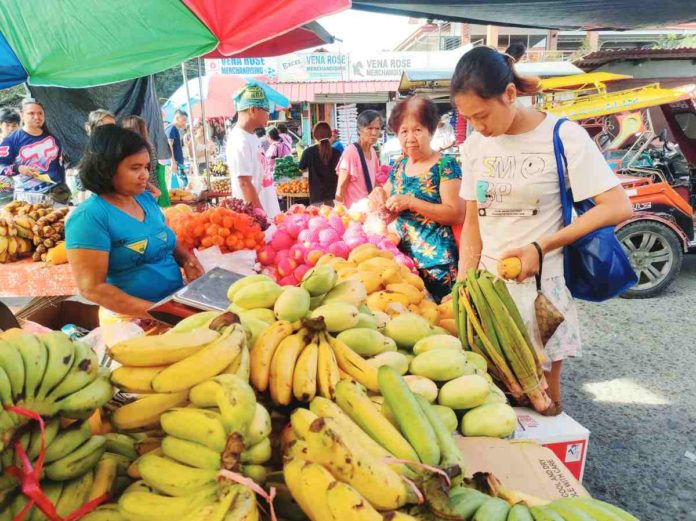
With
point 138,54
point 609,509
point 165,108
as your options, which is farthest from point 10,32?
point 165,108

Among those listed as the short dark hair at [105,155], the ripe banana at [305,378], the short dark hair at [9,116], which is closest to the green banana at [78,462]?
the ripe banana at [305,378]

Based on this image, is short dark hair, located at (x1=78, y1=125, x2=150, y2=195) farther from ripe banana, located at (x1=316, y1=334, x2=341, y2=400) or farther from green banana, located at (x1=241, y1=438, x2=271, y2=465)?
green banana, located at (x1=241, y1=438, x2=271, y2=465)

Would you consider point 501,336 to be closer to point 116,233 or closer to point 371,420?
point 371,420

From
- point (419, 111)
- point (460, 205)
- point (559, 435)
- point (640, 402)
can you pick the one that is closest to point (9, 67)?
point (419, 111)

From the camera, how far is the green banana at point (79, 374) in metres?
0.99

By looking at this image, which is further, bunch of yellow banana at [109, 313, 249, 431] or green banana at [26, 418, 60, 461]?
bunch of yellow banana at [109, 313, 249, 431]

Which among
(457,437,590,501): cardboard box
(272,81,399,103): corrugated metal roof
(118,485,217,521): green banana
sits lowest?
(457,437,590,501): cardboard box

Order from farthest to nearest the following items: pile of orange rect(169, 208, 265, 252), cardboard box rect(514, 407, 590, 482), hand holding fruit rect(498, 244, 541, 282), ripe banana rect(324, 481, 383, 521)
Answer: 1. pile of orange rect(169, 208, 265, 252)
2. hand holding fruit rect(498, 244, 541, 282)
3. cardboard box rect(514, 407, 590, 482)
4. ripe banana rect(324, 481, 383, 521)

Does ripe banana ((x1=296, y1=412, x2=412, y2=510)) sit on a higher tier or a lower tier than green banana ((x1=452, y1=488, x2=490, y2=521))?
higher

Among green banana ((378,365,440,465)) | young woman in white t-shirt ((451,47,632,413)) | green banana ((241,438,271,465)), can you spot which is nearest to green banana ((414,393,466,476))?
green banana ((378,365,440,465))

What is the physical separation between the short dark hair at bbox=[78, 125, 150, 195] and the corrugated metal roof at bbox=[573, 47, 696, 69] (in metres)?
10.6

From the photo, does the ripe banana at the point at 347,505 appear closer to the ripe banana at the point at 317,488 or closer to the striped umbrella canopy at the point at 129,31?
the ripe banana at the point at 317,488

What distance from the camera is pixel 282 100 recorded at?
1339cm

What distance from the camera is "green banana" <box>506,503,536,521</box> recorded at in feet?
3.20
